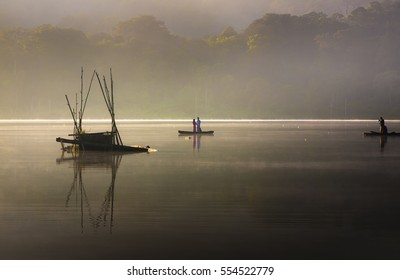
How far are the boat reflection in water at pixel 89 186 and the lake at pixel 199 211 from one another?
5 centimetres

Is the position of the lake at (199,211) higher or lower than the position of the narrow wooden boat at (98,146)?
lower

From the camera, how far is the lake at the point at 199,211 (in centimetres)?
1098

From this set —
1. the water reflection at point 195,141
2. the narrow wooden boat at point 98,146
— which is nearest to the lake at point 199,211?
the narrow wooden boat at point 98,146

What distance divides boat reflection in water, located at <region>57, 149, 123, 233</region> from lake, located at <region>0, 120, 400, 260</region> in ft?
0.15

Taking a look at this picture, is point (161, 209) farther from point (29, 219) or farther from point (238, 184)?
point (238, 184)

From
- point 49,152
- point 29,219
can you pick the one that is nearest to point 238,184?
point 29,219

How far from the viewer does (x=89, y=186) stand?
19891 mm

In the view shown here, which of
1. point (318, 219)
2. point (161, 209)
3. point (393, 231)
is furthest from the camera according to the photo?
point (161, 209)

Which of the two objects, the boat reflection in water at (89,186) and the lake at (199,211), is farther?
the boat reflection in water at (89,186)

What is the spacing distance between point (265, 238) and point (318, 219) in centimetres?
249

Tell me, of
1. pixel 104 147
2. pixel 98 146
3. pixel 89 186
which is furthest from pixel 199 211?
pixel 98 146

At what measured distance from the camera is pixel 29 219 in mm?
14000

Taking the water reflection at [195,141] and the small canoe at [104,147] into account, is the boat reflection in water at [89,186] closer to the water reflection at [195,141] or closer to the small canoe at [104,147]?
the small canoe at [104,147]

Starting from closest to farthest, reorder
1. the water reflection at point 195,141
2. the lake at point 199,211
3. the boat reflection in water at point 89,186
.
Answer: the lake at point 199,211
the boat reflection in water at point 89,186
the water reflection at point 195,141
